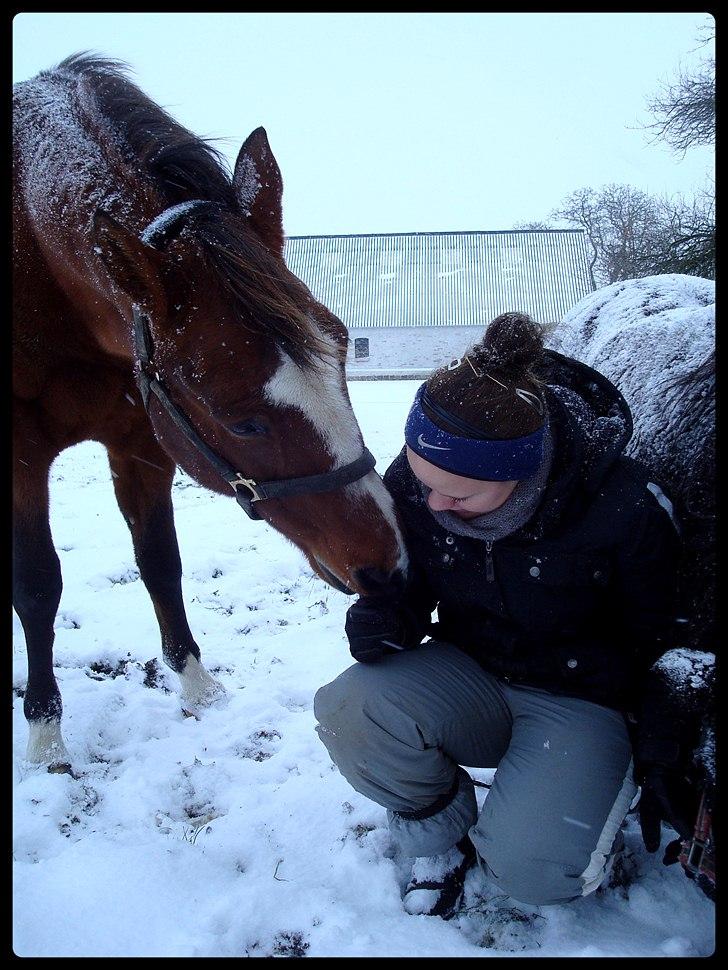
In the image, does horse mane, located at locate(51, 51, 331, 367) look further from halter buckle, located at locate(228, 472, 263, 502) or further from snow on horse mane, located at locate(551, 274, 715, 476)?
snow on horse mane, located at locate(551, 274, 715, 476)

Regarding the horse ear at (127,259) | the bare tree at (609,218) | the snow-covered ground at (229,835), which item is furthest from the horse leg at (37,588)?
the bare tree at (609,218)

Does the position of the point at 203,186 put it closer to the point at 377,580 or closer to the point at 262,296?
the point at 262,296

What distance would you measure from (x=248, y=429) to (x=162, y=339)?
13.6 inches

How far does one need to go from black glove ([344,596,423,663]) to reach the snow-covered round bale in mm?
738

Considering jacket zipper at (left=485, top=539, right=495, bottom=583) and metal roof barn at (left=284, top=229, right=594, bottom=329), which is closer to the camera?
jacket zipper at (left=485, top=539, right=495, bottom=583)

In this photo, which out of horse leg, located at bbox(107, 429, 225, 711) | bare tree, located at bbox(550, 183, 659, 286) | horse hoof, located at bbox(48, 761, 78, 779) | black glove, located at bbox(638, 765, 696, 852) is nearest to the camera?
black glove, located at bbox(638, 765, 696, 852)

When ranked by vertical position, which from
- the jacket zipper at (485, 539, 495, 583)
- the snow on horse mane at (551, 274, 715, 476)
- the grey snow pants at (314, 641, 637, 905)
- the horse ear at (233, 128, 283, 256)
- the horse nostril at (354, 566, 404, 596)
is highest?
the horse ear at (233, 128, 283, 256)

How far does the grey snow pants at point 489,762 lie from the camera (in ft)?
4.94

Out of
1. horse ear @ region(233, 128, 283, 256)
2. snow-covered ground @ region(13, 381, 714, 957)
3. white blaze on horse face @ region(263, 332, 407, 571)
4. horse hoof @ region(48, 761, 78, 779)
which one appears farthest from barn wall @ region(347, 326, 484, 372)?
white blaze on horse face @ region(263, 332, 407, 571)

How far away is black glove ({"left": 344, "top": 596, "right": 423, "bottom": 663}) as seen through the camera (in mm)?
1704

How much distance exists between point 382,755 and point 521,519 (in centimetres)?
72

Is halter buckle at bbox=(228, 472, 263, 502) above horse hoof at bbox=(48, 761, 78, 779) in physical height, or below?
above

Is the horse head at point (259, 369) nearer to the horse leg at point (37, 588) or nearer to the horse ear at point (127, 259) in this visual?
the horse ear at point (127, 259)

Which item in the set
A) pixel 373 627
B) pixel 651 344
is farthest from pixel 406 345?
pixel 373 627
